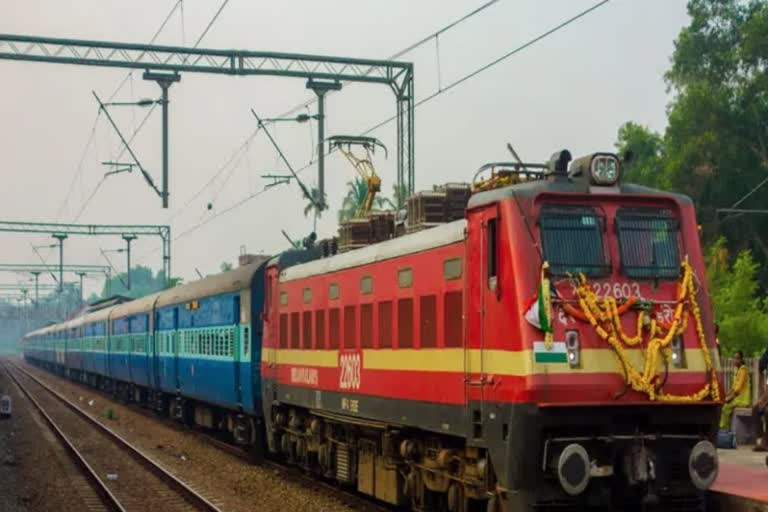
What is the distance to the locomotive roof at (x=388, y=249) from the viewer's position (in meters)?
14.0

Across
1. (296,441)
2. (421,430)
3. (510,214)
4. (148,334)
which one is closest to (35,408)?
(148,334)

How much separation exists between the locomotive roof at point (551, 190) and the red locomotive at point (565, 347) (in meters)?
0.02

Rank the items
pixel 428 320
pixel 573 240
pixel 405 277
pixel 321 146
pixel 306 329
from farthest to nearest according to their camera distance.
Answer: pixel 321 146, pixel 306 329, pixel 405 277, pixel 428 320, pixel 573 240

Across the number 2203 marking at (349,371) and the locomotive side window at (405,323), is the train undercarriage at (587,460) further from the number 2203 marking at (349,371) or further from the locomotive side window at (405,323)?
the number 2203 marking at (349,371)

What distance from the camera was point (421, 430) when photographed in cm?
1530

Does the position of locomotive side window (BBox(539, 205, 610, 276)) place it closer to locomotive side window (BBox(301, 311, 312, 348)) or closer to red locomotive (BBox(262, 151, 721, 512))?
red locomotive (BBox(262, 151, 721, 512))

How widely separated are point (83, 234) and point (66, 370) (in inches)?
426

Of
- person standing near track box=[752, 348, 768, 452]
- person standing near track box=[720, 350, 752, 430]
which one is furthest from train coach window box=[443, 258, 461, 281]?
person standing near track box=[720, 350, 752, 430]

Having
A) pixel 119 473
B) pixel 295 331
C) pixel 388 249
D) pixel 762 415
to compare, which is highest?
pixel 388 249

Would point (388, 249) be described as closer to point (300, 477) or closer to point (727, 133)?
point (300, 477)

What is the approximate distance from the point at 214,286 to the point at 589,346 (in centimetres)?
1757

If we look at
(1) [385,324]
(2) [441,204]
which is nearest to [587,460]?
(1) [385,324]

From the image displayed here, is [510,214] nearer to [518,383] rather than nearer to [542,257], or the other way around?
[542,257]

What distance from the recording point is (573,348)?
1205 centimetres
